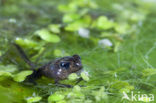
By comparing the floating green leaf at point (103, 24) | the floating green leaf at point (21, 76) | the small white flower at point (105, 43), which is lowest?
the floating green leaf at point (21, 76)

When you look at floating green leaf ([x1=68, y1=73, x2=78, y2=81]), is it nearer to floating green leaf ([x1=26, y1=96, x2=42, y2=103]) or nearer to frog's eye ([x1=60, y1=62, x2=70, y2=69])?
frog's eye ([x1=60, y1=62, x2=70, y2=69])

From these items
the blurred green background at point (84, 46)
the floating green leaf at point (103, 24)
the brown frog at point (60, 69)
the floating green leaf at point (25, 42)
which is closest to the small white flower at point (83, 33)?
the blurred green background at point (84, 46)

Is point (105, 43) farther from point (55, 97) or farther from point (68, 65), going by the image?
point (55, 97)

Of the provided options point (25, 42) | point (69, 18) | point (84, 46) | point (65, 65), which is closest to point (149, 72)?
point (65, 65)

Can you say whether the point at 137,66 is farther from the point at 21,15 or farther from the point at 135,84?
the point at 21,15

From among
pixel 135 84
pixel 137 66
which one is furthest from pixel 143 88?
pixel 137 66

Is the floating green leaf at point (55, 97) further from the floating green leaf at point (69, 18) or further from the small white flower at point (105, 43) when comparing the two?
the floating green leaf at point (69, 18)

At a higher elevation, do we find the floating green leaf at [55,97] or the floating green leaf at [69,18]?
the floating green leaf at [69,18]

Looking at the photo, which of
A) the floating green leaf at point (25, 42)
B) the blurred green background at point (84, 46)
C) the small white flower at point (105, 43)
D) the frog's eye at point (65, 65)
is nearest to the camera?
the blurred green background at point (84, 46)

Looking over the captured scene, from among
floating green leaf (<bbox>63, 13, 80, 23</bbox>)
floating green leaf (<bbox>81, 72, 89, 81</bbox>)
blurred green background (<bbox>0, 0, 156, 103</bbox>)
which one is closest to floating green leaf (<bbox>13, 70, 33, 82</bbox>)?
blurred green background (<bbox>0, 0, 156, 103</bbox>)
